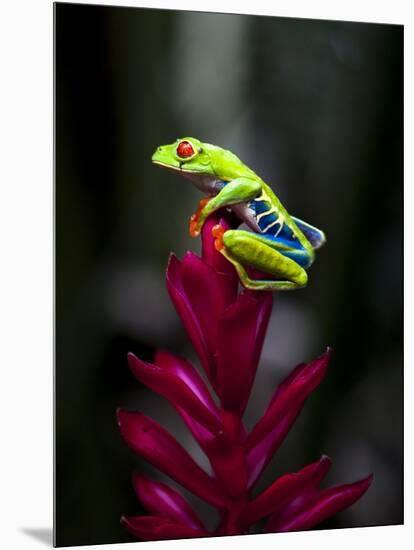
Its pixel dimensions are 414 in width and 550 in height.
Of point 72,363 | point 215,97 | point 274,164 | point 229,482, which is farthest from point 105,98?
point 229,482

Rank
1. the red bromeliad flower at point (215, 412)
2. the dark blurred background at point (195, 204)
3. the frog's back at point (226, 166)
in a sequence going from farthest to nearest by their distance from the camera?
the dark blurred background at point (195, 204), the frog's back at point (226, 166), the red bromeliad flower at point (215, 412)

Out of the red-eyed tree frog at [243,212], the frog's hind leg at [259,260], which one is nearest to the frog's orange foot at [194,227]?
the red-eyed tree frog at [243,212]

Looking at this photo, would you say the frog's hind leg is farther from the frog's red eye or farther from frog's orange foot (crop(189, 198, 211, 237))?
the frog's red eye

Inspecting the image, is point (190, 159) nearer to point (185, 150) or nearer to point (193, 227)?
point (185, 150)

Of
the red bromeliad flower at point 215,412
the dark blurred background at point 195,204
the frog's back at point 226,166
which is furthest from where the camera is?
the dark blurred background at point 195,204

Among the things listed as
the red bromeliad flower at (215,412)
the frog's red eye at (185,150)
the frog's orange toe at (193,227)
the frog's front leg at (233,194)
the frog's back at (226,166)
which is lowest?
the red bromeliad flower at (215,412)

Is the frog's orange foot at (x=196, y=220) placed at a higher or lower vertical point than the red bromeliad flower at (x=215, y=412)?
higher

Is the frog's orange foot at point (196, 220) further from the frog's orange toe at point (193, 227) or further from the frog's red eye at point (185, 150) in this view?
the frog's red eye at point (185, 150)
